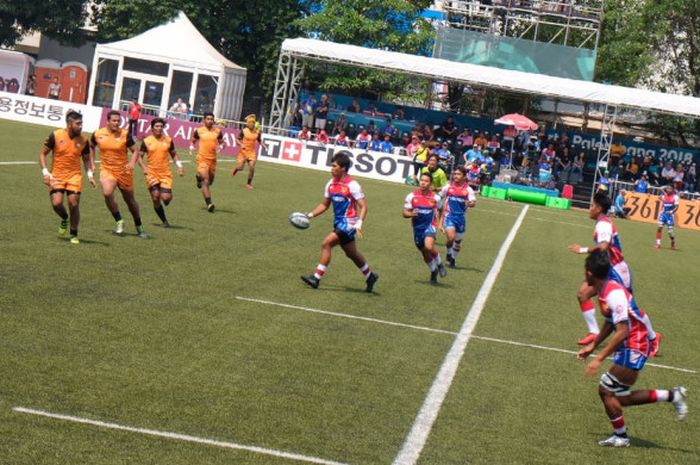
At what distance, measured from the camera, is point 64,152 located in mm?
17172

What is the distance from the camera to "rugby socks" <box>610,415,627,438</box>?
9570mm

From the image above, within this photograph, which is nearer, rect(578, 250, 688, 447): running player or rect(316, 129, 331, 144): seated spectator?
rect(578, 250, 688, 447): running player

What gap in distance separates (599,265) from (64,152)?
10.0m

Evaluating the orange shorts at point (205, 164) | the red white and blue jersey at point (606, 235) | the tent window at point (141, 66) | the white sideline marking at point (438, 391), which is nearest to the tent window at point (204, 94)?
the tent window at point (141, 66)

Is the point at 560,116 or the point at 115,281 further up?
the point at 560,116

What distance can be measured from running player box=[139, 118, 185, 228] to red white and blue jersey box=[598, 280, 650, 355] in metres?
12.2

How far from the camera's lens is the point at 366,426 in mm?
9117

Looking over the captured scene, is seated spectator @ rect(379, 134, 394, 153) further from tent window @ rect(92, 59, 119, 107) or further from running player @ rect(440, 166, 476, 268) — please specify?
running player @ rect(440, 166, 476, 268)

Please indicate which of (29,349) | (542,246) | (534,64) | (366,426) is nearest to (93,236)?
(29,349)

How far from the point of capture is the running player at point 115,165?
60.7ft

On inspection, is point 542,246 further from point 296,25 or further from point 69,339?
point 296,25

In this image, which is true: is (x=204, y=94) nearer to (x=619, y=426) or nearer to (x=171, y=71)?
(x=171, y=71)

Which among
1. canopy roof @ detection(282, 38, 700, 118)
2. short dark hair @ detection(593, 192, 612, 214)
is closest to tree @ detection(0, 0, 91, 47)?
canopy roof @ detection(282, 38, 700, 118)

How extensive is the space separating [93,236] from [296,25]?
47643 mm
